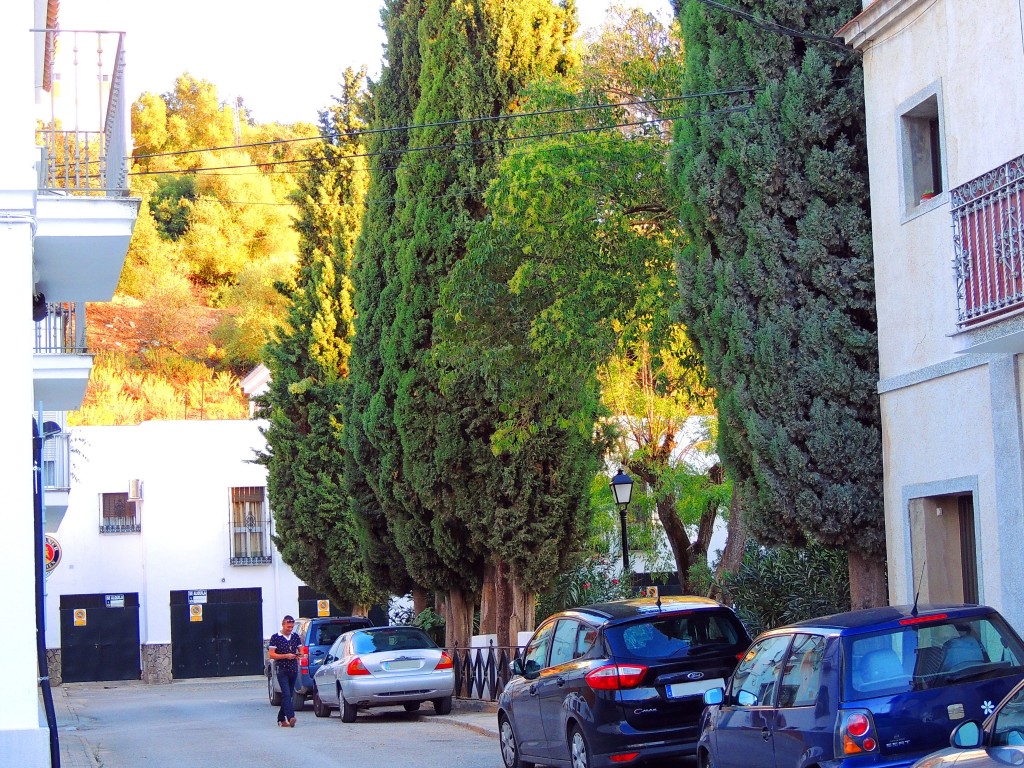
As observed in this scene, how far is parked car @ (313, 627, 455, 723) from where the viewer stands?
68.0 ft

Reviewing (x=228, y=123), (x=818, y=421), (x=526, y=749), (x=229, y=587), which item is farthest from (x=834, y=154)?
(x=228, y=123)

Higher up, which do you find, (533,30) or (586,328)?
(533,30)

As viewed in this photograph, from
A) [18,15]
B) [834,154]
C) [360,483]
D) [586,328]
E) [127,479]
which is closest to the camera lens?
[18,15]

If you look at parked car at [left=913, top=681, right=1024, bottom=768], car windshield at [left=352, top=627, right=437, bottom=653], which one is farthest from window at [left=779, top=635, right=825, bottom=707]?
car windshield at [left=352, top=627, right=437, bottom=653]

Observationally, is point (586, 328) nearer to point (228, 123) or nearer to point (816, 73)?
point (816, 73)

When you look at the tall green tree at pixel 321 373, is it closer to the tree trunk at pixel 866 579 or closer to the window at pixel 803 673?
the tree trunk at pixel 866 579

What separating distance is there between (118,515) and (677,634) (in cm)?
3149

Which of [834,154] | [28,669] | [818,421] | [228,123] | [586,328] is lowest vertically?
[28,669]

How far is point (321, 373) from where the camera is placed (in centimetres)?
3381

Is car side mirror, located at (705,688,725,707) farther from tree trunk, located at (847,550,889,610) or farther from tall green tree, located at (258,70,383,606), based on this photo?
tall green tree, located at (258,70,383,606)

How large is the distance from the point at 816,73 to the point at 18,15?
25.9 feet

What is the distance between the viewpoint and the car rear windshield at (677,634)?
1151cm

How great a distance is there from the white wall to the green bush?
25340mm

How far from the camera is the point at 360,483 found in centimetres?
2748
